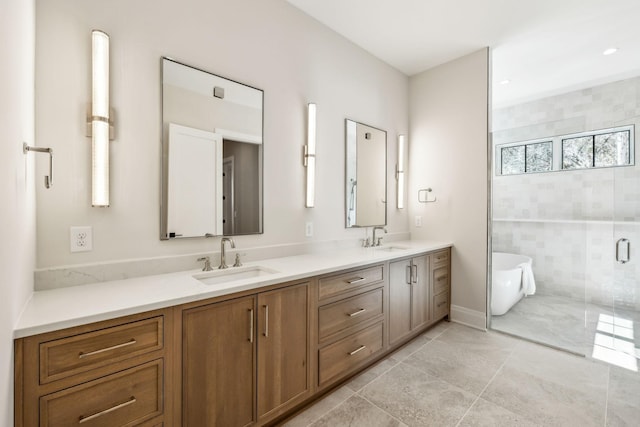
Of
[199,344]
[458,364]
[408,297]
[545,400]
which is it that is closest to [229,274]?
[199,344]

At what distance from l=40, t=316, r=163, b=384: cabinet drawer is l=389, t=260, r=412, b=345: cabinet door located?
175cm

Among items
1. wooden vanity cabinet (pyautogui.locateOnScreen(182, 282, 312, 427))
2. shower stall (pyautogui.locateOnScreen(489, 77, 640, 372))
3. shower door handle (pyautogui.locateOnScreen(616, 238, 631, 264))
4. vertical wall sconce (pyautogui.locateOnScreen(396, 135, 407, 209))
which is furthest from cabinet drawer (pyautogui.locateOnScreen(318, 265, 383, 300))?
shower door handle (pyautogui.locateOnScreen(616, 238, 631, 264))

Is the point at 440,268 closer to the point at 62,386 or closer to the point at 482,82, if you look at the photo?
the point at 482,82

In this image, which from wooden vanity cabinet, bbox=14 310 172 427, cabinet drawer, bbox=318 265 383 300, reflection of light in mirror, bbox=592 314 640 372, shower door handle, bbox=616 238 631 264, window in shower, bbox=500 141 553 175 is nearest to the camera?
wooden vanity cabinet, bbox=14 310 172 427

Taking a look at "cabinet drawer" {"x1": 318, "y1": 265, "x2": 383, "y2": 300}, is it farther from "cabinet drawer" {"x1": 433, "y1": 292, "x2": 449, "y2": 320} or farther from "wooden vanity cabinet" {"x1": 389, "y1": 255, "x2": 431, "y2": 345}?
"cabinet drawer" {"x1": 433, "y1": 292, "x2": 449, "y2": 320}

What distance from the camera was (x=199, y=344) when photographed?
4.25 feet

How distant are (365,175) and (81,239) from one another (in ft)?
7.70

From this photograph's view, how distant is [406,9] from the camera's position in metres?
2.42

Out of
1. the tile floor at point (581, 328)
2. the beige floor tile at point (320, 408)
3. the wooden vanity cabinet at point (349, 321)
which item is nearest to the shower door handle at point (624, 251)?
the tile floor at point (581, 328)

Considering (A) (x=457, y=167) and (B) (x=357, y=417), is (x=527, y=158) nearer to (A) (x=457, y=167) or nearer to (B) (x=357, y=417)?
(A) (x=457, y=167)

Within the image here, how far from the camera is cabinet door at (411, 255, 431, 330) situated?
2658mm

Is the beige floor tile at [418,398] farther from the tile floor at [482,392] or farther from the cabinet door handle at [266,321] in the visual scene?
the cabinet door handle at [266,321]

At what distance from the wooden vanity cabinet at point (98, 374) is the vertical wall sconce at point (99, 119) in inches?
27.1

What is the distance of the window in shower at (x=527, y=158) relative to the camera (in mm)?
3293
